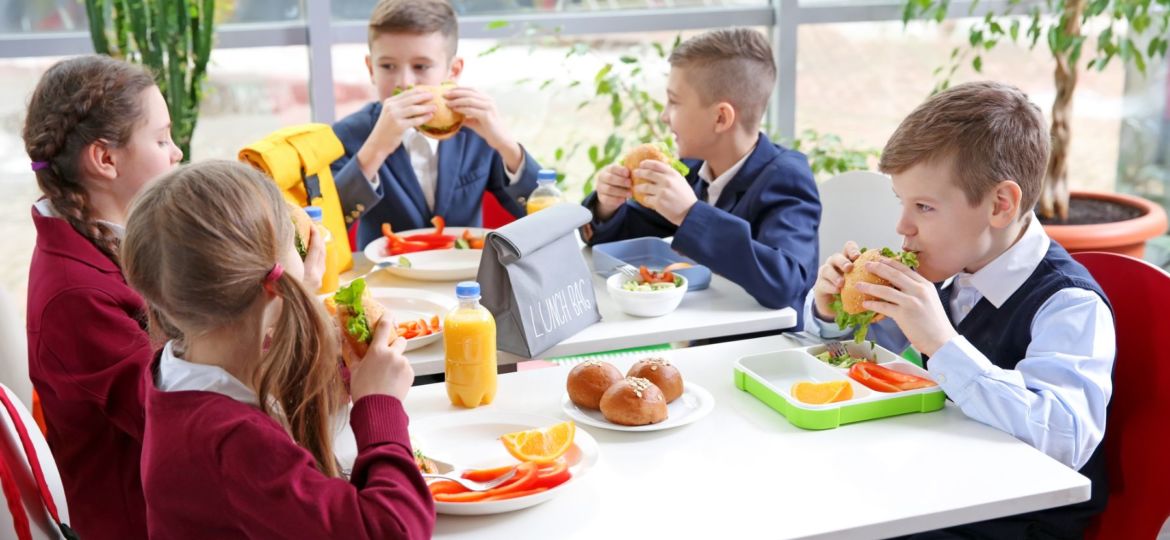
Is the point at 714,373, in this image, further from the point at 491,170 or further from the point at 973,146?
the point at 491,170

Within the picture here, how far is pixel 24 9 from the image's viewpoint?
12.9 feet

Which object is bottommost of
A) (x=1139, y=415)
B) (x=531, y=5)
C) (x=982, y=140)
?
(x=1139, y=415)

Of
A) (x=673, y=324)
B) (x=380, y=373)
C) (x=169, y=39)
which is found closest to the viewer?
(x=380, y=373)

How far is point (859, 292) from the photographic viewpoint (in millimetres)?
1914

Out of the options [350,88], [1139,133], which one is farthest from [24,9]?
[1139,133]

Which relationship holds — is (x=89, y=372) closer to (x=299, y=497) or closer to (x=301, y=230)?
(x=301, y=230)

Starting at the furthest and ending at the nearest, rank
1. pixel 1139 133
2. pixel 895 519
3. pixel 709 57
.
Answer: pixel 1139 133 < pixel 709 57 < pixel 895 519

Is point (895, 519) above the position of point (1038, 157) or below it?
below

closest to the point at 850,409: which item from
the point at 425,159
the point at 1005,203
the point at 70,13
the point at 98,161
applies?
the point at 1005,203

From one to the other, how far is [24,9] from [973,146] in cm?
333

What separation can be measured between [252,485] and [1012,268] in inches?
50.8

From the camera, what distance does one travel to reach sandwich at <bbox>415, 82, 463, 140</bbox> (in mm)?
2986

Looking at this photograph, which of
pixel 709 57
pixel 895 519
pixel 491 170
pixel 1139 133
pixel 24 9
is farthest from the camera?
pixel 1139 133

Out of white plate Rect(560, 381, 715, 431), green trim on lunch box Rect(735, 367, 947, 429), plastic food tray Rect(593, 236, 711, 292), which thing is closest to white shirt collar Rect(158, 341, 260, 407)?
white plate Rect(560, 381, 715, 431)
